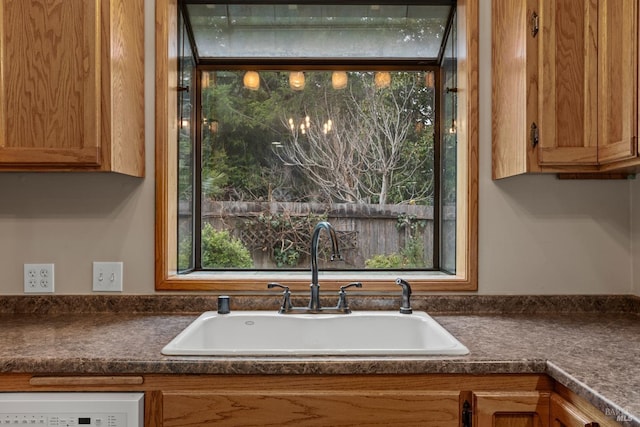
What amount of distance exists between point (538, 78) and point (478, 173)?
0.44 metres

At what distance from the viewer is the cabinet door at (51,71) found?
1542mm

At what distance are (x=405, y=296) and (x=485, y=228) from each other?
428mm

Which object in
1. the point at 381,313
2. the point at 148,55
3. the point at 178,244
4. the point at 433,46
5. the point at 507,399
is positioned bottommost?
the point at 507,399

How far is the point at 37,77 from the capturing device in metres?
1.54

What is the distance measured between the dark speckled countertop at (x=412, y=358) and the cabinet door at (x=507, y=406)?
0.07 metres

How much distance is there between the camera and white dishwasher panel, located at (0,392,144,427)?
4.06ft

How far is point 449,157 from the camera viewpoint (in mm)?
2090

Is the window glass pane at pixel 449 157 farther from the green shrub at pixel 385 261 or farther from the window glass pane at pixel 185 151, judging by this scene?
the window glass pane at pixel 185 151

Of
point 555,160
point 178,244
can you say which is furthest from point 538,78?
point 178,244

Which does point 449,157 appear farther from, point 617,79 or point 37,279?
point 37,279

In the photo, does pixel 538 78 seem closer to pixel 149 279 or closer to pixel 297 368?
pixel 297 368

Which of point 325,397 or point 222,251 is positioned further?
point 222,251

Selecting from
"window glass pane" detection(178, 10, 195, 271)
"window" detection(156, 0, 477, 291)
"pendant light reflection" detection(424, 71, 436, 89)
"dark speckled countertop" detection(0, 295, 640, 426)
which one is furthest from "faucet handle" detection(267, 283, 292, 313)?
"pendant light reflection" detection(424, 71, 436, 89)

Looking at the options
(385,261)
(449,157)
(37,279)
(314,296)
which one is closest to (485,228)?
(449,157)
